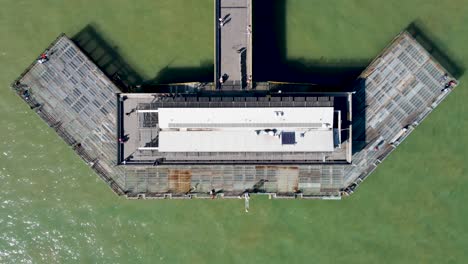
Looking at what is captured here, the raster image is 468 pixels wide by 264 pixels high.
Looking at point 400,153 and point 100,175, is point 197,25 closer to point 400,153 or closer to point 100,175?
point 100,175

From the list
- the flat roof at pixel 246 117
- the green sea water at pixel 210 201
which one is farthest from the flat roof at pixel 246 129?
the green sea water at pixel 210 201

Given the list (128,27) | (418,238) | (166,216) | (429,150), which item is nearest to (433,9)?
(429,150)

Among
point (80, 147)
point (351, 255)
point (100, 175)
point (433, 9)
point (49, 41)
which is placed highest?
point (433, 9)

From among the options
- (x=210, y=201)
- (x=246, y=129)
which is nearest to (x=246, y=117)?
(x=246, y=129)

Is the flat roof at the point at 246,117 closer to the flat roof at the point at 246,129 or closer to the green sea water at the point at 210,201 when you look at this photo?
the flat roof at the point at 246,129

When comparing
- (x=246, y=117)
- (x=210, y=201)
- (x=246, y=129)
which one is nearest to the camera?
(x=246, y=117)

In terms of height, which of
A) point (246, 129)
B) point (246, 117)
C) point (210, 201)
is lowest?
point (210, 201)

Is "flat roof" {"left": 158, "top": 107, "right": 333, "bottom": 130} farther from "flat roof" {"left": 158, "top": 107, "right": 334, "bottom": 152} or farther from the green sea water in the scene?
the green sea water

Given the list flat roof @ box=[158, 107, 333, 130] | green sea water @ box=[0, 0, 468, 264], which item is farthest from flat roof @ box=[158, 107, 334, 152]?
green sea water @ box=[0, 0, 468, 264]

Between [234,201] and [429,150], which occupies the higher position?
[429,150]

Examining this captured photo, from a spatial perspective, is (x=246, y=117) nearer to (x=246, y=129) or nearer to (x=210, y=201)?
(x=246, y=129)
